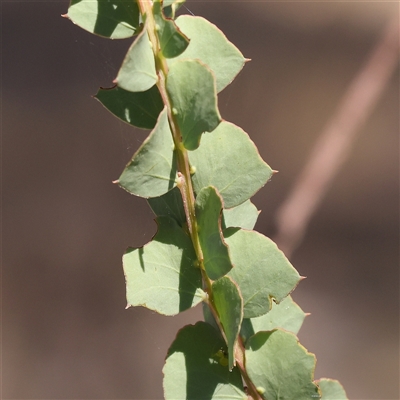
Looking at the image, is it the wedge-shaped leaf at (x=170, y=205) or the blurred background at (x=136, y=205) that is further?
the blurred background at (x=136, y=205)

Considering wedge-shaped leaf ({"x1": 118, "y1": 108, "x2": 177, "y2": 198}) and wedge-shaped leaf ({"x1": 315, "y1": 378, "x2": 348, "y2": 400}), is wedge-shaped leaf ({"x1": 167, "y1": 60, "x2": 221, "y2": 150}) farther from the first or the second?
wedge-shaped leaf ({"x1": 315, "y1": 378, "x2": 348, "y2": 400})

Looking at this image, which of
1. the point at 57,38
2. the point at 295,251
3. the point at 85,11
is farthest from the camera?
the point at 295,251

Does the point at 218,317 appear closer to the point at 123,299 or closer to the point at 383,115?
the point at 123,299

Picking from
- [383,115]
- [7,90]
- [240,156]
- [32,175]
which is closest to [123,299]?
[32,175]

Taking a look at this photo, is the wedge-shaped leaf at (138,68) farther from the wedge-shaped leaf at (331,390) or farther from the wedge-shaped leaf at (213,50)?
the wedge-shaped leaf at (331,390)

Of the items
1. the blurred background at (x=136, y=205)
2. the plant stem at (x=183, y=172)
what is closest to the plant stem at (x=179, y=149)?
the plant stem at (x=183, y=172)

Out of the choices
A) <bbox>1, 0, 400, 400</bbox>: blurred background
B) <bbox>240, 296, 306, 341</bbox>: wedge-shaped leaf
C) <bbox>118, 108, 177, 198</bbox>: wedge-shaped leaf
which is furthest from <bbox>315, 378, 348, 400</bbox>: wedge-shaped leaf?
<bbox>1, 0, 400, 400</bbox>: blurred background
